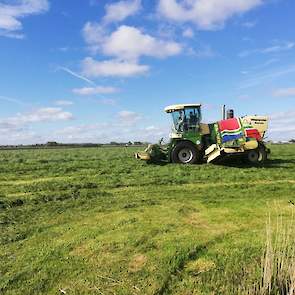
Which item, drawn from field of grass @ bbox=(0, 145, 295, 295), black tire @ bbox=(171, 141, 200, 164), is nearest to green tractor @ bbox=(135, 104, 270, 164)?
black tire @ bbox=(171, 141, 200, 164)

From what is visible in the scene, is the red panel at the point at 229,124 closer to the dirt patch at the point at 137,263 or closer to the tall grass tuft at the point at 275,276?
the dirt patch at the point at 137,263

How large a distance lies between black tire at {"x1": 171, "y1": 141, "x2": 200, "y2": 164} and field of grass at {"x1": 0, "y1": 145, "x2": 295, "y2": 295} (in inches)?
193

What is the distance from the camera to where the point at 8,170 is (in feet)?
65.1

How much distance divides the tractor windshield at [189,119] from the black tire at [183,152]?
2.58 feet

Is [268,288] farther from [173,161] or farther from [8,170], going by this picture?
[8,170]

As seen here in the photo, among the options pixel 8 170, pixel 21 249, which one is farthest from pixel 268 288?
pixel 8 170

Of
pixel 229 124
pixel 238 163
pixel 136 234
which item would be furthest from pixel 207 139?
pixel 136 234

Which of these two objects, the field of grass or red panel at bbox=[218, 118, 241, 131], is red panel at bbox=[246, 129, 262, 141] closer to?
red panel at bbox=[218, 118, 241, 131]

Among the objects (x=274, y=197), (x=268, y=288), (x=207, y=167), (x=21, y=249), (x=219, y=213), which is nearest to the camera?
(x=268, y=288)

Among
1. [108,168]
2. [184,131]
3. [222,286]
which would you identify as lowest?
[222,286]

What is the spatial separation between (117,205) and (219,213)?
8.42 ft

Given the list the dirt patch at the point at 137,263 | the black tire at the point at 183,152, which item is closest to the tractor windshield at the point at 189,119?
the black tire at the point at 183,152

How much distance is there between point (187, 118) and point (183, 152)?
160 cm

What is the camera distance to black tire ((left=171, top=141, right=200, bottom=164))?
20422 mm
